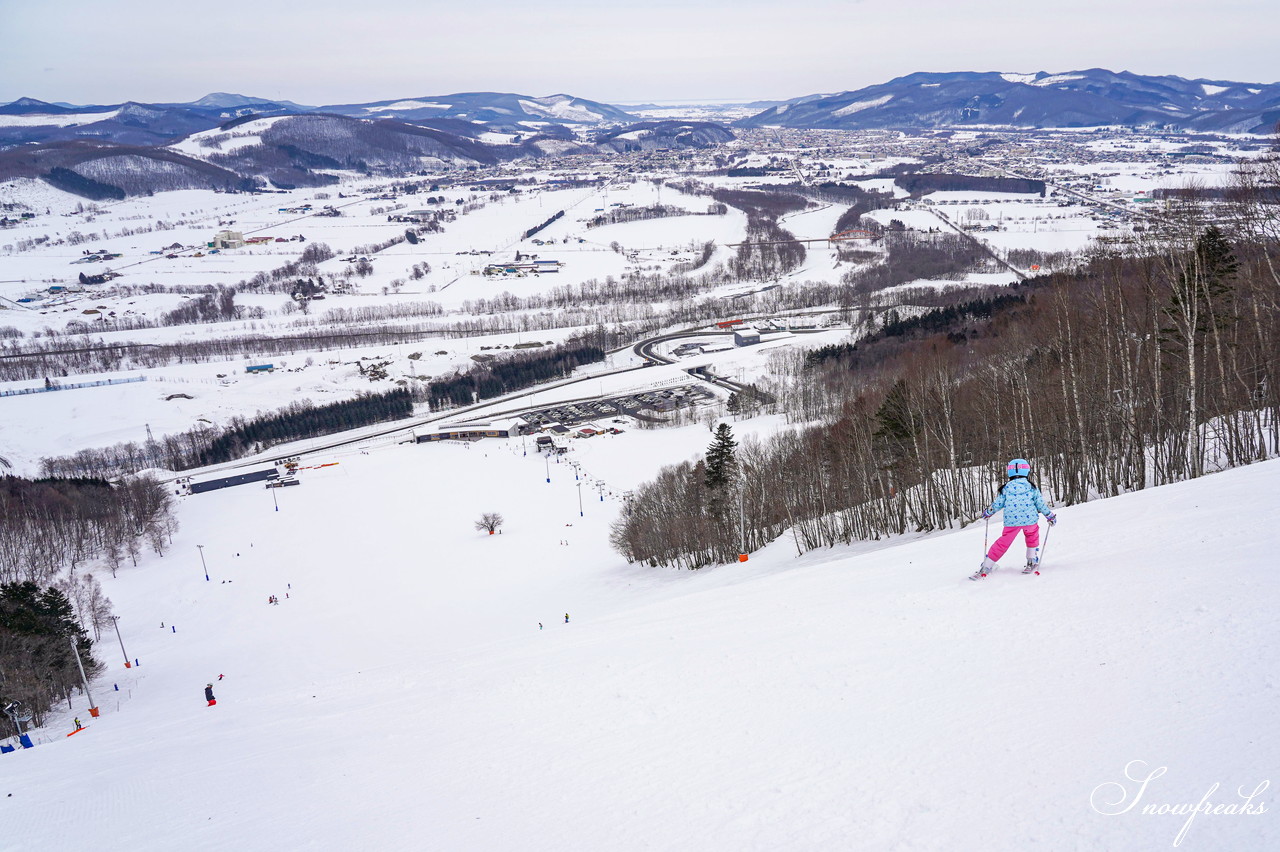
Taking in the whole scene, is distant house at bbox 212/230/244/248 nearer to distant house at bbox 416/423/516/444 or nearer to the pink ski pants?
distant house at bbox 416/423/516/444

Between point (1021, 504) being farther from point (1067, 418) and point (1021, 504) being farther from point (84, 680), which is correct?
point (84, 680)

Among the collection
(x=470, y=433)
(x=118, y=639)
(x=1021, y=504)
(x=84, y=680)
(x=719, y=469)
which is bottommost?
(x=118, y=639)

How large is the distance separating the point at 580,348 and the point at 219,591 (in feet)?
179

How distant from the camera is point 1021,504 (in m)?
9.41

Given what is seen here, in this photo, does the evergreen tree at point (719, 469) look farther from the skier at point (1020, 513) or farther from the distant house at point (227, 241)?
the distant house at point (227, 241)

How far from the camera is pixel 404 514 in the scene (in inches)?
1777

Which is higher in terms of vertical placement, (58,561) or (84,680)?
(84,680)

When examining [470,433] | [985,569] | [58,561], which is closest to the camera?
[985,569]

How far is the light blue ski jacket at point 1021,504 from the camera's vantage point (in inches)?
368

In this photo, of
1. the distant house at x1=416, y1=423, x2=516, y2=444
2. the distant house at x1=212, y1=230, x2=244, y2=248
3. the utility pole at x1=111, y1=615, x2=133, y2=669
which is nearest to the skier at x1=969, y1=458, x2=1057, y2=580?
the utility pole at x1=111, y1=615, x2=133, y2=669

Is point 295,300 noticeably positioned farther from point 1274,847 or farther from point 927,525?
point 1274,847

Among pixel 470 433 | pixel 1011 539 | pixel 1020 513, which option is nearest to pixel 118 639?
pixel 470 433

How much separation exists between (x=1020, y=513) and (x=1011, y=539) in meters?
0.41

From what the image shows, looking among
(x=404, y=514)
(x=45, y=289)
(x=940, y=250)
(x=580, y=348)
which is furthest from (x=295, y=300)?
(x=940, y=250)
